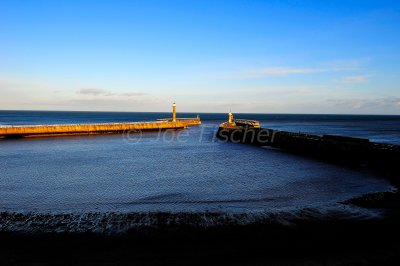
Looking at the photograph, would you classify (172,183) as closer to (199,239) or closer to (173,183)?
(173,183)

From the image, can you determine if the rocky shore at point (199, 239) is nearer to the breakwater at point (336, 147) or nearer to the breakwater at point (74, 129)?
the breakwater at point (336, 147)

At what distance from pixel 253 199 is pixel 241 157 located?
16053 millimetres

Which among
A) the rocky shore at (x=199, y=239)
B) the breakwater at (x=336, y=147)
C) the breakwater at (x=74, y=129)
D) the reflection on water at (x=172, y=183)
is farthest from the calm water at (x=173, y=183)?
the breakwater at (x=74, y=129)

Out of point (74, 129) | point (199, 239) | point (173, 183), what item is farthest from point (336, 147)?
point (74, 129)

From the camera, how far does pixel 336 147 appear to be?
30.3 metres

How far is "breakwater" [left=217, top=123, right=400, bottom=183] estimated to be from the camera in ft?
79.0

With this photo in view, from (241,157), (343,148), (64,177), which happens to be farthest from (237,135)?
(64,177)

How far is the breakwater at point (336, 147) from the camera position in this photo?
24.1m

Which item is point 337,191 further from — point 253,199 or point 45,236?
point 45,236

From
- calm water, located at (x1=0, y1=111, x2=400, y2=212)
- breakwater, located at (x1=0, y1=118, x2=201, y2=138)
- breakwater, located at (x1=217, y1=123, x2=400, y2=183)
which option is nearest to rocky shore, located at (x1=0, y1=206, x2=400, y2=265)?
calm water, located at (x1=0, y1=111, x2=400, y2=212)

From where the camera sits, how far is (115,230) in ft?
38.4

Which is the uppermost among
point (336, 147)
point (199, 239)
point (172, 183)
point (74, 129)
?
point (74, 129)

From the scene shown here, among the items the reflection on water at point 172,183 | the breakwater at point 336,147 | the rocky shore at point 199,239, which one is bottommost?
the reflection on water at point 172,183

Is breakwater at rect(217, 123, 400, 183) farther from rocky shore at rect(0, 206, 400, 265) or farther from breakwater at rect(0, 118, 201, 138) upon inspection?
breakwater at rect(0, 118, 201, 138)
